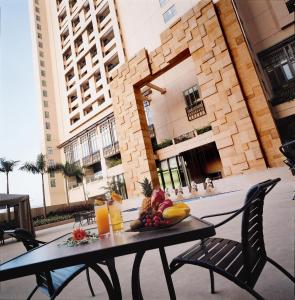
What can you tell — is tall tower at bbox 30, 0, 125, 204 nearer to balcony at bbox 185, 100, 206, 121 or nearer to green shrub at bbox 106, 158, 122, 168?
green shrub at bbox 106, 158, 122, 168

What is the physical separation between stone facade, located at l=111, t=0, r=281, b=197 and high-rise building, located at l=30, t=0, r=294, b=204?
1.8 inches

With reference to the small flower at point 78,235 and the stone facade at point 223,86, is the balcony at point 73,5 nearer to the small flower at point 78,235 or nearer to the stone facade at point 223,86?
the stone facade at point 223,86

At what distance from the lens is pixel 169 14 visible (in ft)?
52.9

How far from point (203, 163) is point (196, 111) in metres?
4.16

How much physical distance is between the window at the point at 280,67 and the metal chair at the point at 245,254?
11450 millimetres

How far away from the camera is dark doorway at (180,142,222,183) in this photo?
16.9 m

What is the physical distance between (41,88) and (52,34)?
780cm

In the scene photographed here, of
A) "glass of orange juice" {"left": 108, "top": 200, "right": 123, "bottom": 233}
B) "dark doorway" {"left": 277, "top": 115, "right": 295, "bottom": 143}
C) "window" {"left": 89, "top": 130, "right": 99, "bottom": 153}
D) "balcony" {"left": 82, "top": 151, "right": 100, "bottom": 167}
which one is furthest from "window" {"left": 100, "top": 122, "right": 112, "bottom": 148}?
"glass of orange juice" {"left": 108, "top": 200, "right": 123, "bottom": 233}

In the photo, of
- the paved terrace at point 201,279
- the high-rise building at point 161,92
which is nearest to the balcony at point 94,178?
the high-rise building at point 161,92

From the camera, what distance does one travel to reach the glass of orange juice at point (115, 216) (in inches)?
69.0

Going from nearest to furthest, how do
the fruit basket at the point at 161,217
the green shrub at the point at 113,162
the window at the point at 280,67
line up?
the fruit basket at the point at 161,217
the window at the point at 280,67
the green shrub at the point at 113,162

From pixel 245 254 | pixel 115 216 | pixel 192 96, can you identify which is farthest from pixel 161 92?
pixel 245 254

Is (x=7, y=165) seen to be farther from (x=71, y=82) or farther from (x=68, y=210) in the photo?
(x=71, y=82)

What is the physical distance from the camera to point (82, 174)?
2403 cm
